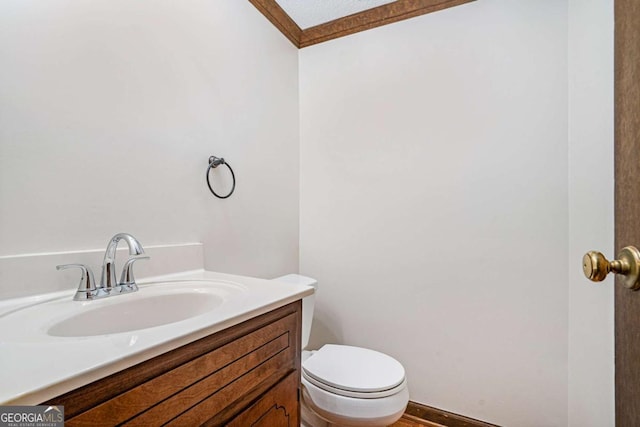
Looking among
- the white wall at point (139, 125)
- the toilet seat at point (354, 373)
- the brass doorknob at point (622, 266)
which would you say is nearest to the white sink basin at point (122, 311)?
the white wall at point (139, 125)

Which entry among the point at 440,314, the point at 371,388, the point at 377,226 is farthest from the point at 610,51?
the point at 371,388

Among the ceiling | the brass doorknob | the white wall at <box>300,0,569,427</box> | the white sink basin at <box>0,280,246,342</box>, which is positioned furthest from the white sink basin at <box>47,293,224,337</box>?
the ceiling

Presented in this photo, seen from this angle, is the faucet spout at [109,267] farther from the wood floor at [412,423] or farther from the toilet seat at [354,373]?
the wood floor at [412,423]

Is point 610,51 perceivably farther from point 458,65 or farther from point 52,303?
point 52,303

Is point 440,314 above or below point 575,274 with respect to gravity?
below

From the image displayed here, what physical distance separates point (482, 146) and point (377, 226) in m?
0.67

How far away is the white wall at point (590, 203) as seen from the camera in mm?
1021

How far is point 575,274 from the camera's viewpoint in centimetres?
130

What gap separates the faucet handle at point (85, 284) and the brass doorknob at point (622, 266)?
1162 millimetres

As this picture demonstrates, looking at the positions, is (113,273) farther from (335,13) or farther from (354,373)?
(335,13)

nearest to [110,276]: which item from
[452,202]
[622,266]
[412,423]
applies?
[622,266]

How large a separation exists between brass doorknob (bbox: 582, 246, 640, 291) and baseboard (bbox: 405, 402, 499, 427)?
4.49 ft

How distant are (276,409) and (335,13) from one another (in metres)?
1.96

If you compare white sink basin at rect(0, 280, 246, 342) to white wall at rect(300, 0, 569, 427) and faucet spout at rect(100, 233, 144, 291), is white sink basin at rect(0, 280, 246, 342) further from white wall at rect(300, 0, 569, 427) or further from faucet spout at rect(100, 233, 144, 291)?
white wall at rect(300, 0, 569, 427)
